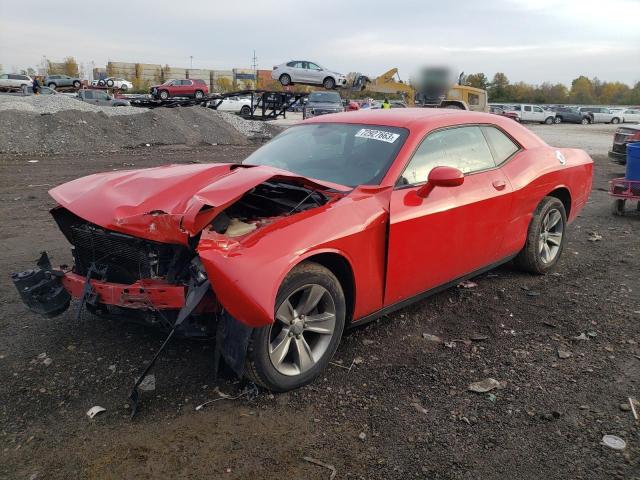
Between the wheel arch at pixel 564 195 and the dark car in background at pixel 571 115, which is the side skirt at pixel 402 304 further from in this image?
the dark car in background at pixel 571 115

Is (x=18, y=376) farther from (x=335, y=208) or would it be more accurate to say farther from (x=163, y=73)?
(x=163, y=73)

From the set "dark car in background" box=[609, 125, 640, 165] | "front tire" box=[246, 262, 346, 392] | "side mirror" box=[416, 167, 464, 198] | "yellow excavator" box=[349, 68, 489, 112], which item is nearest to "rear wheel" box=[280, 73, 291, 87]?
"yellow excavator" box=[349, 68, 489, 112]

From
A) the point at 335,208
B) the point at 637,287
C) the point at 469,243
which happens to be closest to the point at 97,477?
the point at 335,208

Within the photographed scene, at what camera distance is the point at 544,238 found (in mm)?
5168

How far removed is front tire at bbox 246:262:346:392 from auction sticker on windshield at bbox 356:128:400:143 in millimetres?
1289

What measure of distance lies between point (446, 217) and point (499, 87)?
75.4m

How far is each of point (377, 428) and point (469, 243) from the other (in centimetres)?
187

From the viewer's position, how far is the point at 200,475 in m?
2.45

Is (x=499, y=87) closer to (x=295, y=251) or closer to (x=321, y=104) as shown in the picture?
(x=321, y=104)

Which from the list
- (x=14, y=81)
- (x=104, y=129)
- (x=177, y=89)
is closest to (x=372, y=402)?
(x=104, y=129)

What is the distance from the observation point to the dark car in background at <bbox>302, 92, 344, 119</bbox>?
25922 millimetres

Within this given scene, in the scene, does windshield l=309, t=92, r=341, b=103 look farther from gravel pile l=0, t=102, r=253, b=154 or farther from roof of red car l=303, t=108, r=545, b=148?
roof of red car l=303, t=108, r=545, b=148

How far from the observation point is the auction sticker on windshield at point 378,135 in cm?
392

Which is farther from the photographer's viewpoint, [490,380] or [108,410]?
[490,380]
